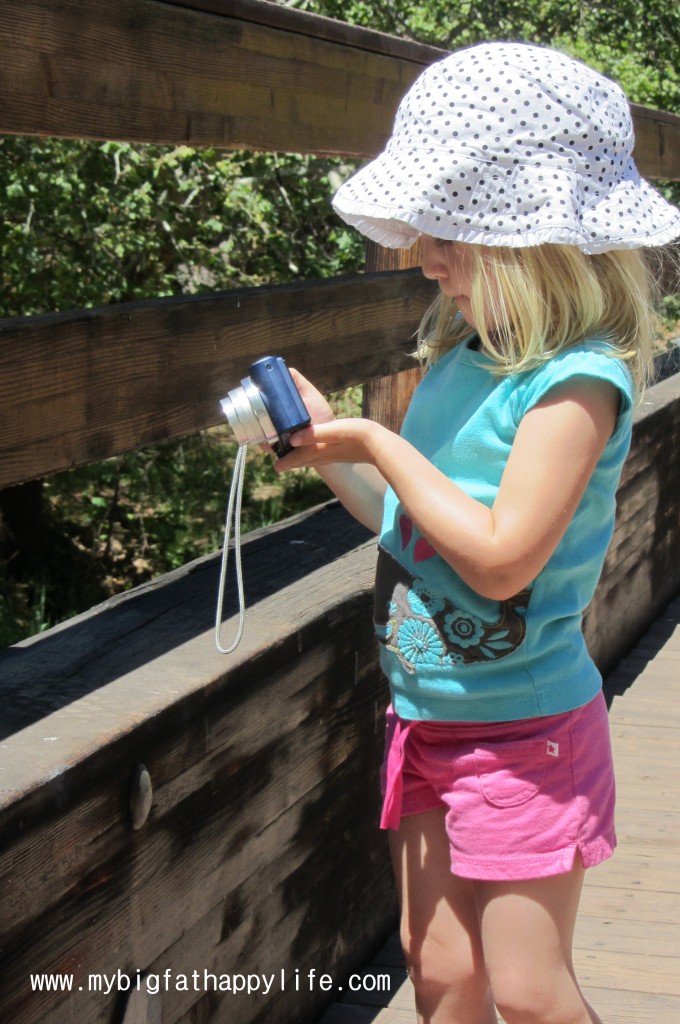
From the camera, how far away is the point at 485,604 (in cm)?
169

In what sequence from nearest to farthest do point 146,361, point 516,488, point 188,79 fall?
point 516,488 → point 146,361 → point 188,79

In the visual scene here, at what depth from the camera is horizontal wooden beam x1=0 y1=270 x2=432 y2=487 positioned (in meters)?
1.84

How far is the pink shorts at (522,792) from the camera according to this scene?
168cm

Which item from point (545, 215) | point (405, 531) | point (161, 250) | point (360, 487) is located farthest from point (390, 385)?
point (161, 250)

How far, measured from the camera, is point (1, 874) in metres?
1.42

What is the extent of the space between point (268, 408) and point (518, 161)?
1.39 ft

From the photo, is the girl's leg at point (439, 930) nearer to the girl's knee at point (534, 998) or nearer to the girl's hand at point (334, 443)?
the girl's knee at point (534, 998)

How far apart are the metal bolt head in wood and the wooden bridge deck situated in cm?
92

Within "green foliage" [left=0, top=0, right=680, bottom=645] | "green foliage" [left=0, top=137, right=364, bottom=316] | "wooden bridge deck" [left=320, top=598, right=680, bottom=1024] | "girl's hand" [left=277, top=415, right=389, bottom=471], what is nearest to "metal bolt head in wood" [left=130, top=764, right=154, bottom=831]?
"girl's hand" [left=277, top=415, right=389, bottom=471]

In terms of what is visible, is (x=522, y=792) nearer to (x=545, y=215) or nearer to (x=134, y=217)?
(x=545, y=215)

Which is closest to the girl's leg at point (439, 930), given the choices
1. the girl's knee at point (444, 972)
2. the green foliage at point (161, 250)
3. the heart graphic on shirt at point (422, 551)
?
the girl's knee at point (444, 972)

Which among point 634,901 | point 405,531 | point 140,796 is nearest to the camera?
point 140,796

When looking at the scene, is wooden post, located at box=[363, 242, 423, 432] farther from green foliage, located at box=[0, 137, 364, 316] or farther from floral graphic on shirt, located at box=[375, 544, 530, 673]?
green foliage, located at box=[0, 137, 364, 316]

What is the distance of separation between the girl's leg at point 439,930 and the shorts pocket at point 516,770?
15cm
